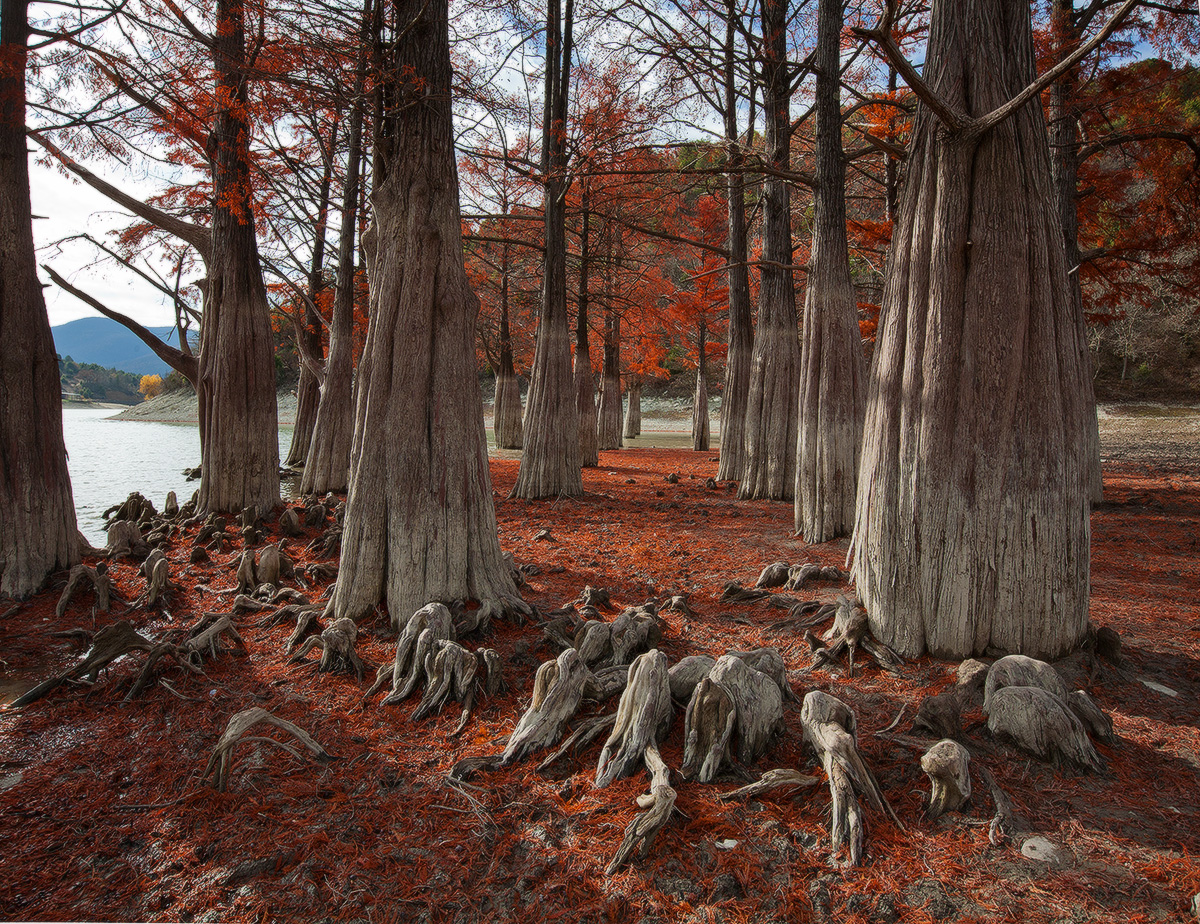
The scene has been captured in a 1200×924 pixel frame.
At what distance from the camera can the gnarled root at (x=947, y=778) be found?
2496 millimetres

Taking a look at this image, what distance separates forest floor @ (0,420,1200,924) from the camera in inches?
84.4

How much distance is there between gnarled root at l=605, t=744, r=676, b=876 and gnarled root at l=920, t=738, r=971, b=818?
1.04 m

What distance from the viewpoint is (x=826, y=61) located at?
752 cm

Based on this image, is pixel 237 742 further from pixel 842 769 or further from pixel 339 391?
pixel 339 391

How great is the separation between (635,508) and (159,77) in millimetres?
7595

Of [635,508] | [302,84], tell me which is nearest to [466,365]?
[302,84]

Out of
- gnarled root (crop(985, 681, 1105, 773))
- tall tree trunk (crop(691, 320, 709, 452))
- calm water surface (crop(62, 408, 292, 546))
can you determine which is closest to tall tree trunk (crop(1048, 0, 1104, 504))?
gnarled root (crop(985, 681, 1105, 773))

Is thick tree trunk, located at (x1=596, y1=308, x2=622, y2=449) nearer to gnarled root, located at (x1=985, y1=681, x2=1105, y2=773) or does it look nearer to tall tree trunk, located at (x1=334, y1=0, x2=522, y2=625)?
tall tree trunk, located at (x1=334, y1=0, x2=522, y2=625)

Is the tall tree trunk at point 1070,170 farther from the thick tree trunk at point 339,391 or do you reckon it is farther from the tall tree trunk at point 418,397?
the thick tree trunk at point 339,391

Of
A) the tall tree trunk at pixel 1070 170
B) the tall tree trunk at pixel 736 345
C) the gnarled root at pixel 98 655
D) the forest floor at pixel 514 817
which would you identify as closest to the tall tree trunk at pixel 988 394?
the forest floor at pixel 514 817

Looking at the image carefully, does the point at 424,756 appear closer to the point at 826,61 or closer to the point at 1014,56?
the point at 1014,56

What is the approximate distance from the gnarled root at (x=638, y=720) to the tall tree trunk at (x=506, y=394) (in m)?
18.8

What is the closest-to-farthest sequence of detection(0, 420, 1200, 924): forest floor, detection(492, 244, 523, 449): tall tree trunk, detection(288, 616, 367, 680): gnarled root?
detection(0, 420, 1200, 924): forest floor < detection(288, 616, 367, 680): gnarled root < detection(492, 244, 523, 449): tall tree trunk

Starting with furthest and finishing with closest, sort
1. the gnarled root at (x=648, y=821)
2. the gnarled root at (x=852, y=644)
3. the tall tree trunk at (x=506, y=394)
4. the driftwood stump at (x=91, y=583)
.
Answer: the tall tree trunk at (x=506, y=394) < the driftwood stump at (x=91, y=583) < the gnarled root at (x=852, y=644) < the gnarled root at (x=648, y=821)
